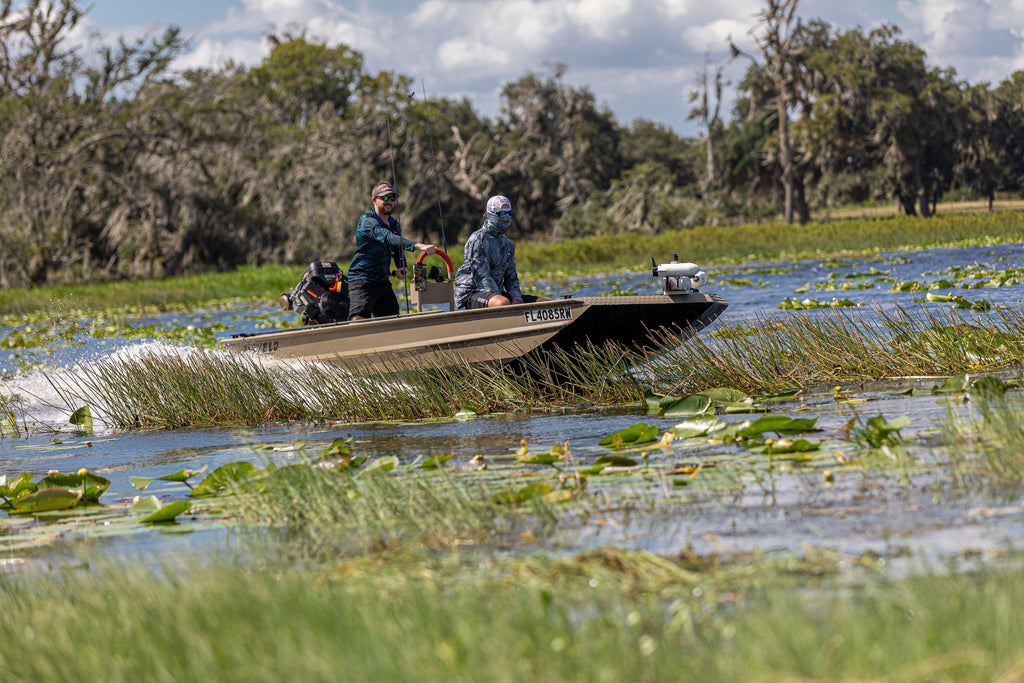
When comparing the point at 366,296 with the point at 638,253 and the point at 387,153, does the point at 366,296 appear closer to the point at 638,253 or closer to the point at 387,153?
the point at 638,253

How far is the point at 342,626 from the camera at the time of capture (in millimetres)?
3197

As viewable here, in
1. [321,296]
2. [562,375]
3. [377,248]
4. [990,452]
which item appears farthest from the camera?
[321,296]

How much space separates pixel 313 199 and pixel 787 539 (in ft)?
141

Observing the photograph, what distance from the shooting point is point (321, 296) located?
37.7 feet

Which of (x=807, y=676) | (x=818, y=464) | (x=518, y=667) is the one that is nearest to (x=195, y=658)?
(x=518, y=667)

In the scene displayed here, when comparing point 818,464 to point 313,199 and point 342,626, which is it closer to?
point 342,626

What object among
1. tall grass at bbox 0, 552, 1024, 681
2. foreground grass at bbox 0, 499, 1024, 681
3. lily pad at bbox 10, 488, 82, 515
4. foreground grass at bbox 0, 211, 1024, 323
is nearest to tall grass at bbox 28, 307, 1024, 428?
lily pad at bbox 10, 488, 82, 515

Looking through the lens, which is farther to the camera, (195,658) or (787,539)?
(787,539)

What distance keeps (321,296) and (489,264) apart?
2328 mm

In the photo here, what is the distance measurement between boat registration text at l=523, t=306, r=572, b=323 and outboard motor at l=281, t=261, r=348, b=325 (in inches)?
107

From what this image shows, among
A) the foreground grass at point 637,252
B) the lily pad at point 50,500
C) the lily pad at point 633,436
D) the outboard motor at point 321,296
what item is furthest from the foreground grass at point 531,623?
the foreground grass at point 637,252

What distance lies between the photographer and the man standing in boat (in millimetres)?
10219

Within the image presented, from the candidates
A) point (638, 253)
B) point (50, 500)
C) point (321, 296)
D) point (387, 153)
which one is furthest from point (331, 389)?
point (387, 153)

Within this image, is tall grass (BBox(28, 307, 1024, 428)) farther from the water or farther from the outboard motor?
the outboard motor
